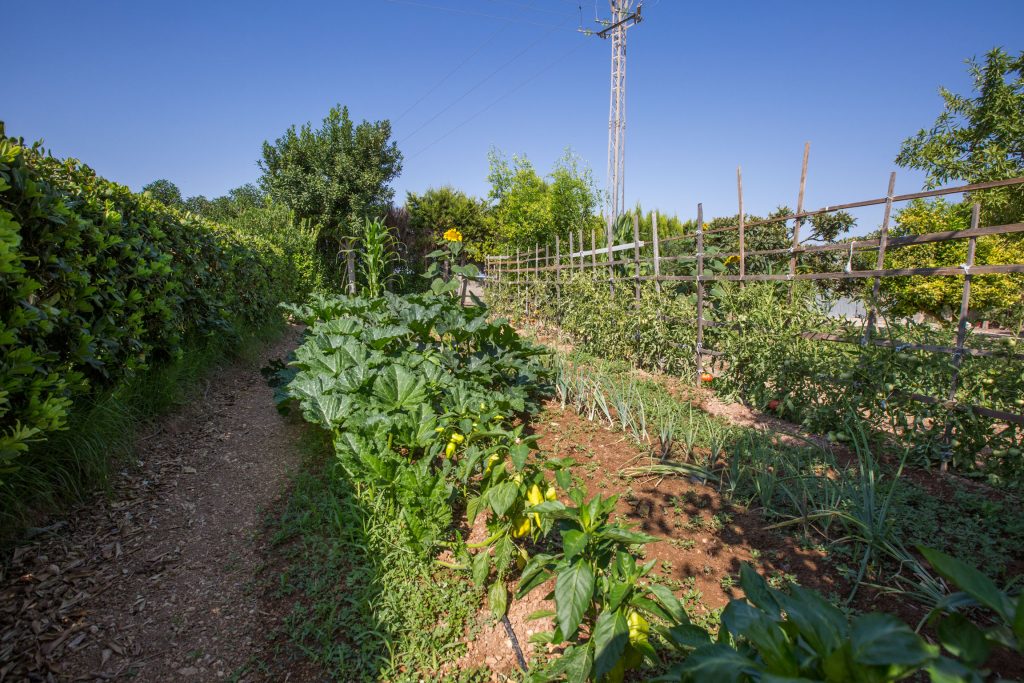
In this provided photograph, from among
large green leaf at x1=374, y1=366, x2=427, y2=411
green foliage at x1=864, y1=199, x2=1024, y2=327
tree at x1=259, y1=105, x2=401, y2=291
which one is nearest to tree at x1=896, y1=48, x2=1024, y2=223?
green foliage at x1=864, y1=199, x2=1024, y2=327

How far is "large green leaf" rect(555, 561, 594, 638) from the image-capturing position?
1374 mm

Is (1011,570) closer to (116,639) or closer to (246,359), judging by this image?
(116,639)

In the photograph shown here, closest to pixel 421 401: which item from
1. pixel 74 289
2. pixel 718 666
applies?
pixel 74 289

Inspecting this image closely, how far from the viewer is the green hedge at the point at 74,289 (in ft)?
7.67

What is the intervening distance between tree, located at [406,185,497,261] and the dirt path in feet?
62.8

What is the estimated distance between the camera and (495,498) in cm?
200

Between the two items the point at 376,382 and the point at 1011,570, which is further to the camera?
the point at 376,382

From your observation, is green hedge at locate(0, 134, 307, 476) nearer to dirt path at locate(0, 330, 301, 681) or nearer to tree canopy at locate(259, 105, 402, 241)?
dirt path at locate(0, 330, 301, 681)

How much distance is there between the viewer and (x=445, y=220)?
22.0m

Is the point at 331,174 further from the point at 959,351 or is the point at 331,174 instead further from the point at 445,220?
the point at 959,351

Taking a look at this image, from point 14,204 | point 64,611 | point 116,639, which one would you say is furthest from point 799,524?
point 14,204

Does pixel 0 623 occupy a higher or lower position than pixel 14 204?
lower

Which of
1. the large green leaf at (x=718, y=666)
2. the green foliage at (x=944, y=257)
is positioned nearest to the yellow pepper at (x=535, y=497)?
the large green leaf at (x=718, y=666)

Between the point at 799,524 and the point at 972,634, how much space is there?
1780 millimetres
